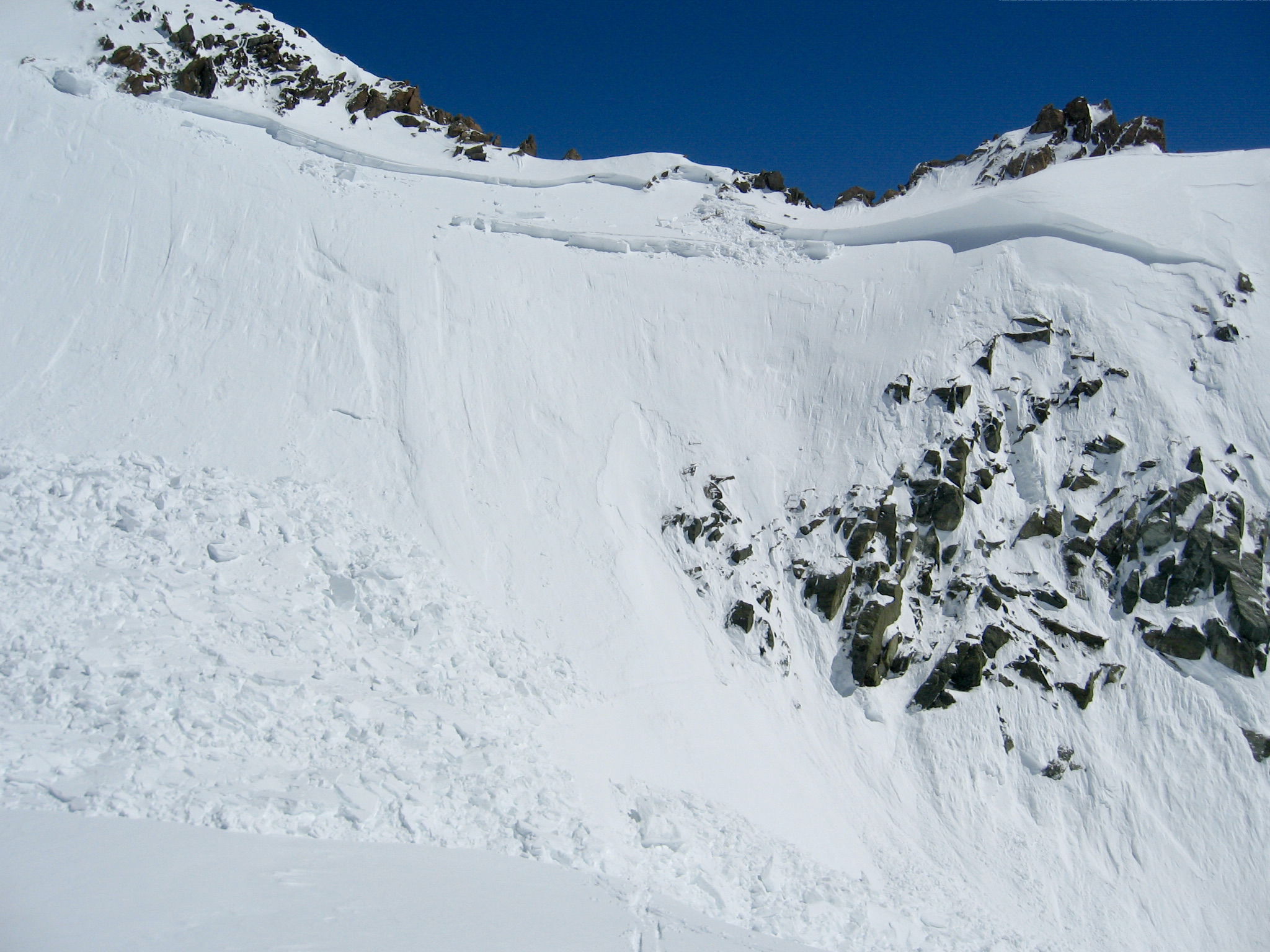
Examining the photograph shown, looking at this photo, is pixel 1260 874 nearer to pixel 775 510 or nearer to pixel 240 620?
pixel 775 510

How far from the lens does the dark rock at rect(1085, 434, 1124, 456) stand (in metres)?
19.8

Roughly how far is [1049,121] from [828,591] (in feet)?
69.9

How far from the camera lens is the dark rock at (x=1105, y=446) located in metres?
19.8

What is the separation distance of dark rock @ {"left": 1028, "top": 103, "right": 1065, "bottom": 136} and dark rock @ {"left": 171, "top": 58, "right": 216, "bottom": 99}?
29622mm

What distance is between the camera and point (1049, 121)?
92.8 feet

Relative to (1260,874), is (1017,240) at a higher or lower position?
higher

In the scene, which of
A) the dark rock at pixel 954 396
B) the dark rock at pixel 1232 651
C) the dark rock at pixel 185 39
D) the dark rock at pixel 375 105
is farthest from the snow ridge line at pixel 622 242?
the dark rock at pixel 1232 651

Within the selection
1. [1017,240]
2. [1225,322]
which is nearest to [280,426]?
[1017,240]

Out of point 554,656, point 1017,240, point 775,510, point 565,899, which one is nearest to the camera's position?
point 565,899

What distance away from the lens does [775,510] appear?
1992 centimetres

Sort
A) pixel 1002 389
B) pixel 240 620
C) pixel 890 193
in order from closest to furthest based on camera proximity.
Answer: pixel 240 620, pixel 1002 389, pixel 890 193

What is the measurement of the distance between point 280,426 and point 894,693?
15.1 metres

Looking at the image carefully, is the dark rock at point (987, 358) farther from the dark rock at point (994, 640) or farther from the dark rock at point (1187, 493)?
the dark rock at point (994, 640)

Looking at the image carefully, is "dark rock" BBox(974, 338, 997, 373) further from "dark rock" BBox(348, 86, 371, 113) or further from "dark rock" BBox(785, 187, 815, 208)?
"dark rock" BBox(348, 86, 371, 113)
